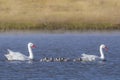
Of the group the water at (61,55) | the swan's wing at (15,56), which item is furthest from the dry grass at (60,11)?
the swan's wing at (15,56)

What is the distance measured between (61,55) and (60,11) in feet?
69.6

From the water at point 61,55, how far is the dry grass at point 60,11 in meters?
6.35

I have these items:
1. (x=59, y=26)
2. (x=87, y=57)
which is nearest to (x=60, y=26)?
(x=59, y=26)

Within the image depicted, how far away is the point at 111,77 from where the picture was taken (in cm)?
3044

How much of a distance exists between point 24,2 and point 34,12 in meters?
3.73

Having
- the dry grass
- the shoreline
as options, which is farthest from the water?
the dry grass

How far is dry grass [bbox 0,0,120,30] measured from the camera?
56.3 meters

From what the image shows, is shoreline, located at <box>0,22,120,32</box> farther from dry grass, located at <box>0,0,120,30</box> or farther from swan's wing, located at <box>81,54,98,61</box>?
swan's wing, located at <box>81,54,98,61</box>

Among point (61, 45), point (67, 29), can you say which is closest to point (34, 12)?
point (67, 29)

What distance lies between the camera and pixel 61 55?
38.6 metres

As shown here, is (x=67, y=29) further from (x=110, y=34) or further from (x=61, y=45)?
(x=61, y=45)

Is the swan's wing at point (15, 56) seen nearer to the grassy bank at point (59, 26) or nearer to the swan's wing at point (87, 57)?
the swan's wing at point (87, 57)

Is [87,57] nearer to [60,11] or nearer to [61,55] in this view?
[61,55]

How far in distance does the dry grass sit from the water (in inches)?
250
